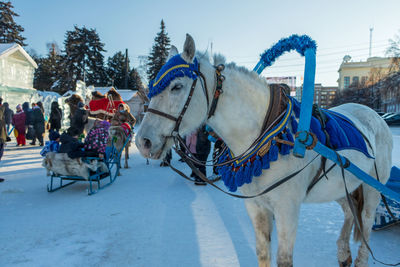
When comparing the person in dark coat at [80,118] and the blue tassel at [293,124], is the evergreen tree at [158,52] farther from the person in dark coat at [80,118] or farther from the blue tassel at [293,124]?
the blue tassel at [293,124]

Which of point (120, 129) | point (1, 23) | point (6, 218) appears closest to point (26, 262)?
point (6, 218)

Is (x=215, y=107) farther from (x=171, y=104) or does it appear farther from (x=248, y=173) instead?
(x=248, y=173)

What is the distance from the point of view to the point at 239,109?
169cm

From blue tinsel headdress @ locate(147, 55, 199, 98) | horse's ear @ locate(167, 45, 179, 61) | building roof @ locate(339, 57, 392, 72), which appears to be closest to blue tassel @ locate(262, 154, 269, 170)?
blue tinsel headdress @ locate(147, 55, 199, 98)

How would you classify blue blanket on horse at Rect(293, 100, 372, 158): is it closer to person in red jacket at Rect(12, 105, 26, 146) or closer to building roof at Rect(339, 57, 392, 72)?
person in red jacket at Rect(12, 105, 26, 146)

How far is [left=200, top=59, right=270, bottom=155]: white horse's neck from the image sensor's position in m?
1.68

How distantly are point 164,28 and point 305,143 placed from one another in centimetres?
4573

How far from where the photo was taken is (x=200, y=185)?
6.01 metres

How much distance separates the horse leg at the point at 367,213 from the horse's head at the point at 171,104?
2.18 meters

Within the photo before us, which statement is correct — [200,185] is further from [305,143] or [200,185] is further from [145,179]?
[305,143]

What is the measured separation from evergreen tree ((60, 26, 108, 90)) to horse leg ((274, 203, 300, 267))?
43453 mm

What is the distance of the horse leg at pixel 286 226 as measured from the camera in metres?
1.69

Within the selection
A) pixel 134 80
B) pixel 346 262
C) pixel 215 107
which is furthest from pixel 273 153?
pixel 134 80

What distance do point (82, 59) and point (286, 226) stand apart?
152ft
